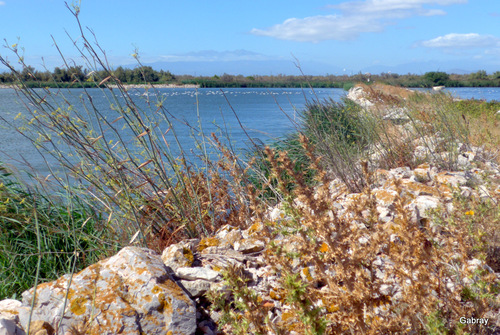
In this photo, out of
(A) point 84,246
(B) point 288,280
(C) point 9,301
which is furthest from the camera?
(A) point 84,246

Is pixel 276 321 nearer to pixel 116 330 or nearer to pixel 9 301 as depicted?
pixel 116 330

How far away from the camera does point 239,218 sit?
332 centimetres

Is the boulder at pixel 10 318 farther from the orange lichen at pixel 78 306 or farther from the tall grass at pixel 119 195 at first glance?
the tall grass at pixel 119 195

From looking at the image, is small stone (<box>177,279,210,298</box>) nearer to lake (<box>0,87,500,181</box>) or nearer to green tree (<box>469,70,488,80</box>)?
lake (<box>0,87,500,181</box>)

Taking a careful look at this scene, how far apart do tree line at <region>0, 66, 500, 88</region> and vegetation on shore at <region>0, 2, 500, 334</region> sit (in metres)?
0.11

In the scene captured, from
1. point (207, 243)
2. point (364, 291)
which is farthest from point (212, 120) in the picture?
point (364, 291)

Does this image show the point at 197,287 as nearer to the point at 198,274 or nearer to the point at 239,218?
the point at 198,274

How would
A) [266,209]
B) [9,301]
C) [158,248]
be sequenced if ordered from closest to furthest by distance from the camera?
[9,301]
[158,248]
[266,209]

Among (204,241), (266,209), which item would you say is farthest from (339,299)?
(266,209)

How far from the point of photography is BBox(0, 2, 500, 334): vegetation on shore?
1.78m

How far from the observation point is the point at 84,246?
3893mm

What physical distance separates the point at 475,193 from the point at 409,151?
1.76 metres

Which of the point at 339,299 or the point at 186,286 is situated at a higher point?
the point at 339,299

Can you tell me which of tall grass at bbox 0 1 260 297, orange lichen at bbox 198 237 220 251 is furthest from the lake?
orange lichen at bbox 198 237 220 251
